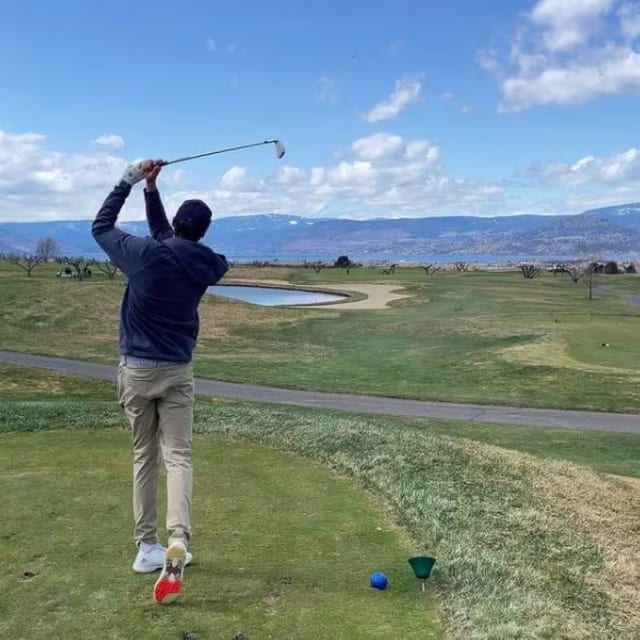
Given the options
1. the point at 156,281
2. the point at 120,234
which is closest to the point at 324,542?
the point at 156,281

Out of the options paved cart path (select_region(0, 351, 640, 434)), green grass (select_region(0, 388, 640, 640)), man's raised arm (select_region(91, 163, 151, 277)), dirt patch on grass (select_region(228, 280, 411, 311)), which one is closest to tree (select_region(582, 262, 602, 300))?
dirt patch on grass (select_region(228, 280, 411, 311))

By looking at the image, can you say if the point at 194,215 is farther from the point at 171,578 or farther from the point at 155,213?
the point at 171,578

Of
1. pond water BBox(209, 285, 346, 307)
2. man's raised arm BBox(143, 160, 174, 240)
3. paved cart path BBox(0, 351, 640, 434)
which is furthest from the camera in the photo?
pond water BBox(209, 285, 346, 307)

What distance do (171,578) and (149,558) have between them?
0.71 metres

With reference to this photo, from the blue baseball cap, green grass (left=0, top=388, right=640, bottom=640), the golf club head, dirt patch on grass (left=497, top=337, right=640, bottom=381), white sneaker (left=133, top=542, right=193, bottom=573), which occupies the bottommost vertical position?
dirt patch on grass (left=497, top=337, right=640, bottom=381)

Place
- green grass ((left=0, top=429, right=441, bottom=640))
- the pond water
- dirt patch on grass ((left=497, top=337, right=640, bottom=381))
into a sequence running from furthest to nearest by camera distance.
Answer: the pond water < dirt patch on grass ((left=497, top=337, right=640, bottom=381)) < green grass ((left=0, top=429, right=441, bottom=640))

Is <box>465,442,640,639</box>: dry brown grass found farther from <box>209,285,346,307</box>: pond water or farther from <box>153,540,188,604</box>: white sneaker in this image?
<box>209,285,346,307</box>: pond water

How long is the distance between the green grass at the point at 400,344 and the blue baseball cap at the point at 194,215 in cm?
1975

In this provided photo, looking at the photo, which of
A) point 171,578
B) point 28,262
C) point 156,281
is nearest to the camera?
point 171,578

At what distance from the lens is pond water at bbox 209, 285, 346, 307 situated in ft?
252

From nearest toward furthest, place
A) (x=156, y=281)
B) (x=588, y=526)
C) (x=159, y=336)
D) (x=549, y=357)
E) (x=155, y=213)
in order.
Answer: (x=156, y=281), (x=159, y=336), (x=155, y=213), (x=588, y=526), (x=549, y=357)

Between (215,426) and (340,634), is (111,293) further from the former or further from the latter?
(340,634)

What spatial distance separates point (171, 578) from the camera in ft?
16.1

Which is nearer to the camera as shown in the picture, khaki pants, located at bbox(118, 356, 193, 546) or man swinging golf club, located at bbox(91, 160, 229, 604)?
man swinging golf club, located at bbox(91, 160, 229, 604)
